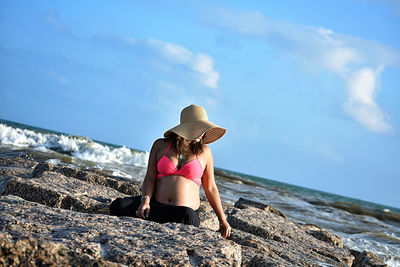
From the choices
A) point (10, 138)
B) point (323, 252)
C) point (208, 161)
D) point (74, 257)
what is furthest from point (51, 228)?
point (10, 138)

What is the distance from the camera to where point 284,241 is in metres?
5.07

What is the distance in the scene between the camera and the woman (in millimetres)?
4191

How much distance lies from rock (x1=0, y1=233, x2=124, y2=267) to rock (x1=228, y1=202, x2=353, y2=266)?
2353 millimetres

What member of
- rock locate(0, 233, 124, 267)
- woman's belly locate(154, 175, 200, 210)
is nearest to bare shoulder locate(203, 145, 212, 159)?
woman's belly locate(154, 175, 200, 210)

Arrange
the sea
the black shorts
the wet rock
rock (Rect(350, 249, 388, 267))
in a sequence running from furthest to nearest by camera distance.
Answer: the sea, rock (Rect(350, 249, 388, 267)), the wet rock, the black shorts

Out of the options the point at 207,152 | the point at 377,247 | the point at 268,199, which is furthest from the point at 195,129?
the point at 268,199

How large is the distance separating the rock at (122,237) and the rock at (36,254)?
80 millimetres

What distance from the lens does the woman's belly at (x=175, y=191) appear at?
4.23 metres

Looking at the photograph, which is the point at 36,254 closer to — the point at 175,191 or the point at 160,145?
the point at 175,191

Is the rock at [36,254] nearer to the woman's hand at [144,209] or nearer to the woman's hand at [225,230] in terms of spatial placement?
the woman's hand at [144,209]

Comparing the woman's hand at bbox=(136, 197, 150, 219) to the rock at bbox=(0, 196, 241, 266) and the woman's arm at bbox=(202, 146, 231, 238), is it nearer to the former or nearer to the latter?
the woman's arm at bbox=(202, 146, 231, 238)

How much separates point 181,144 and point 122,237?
1849mm

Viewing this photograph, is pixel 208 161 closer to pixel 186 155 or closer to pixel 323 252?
pixel 186 155

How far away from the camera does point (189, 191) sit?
4305 mm
